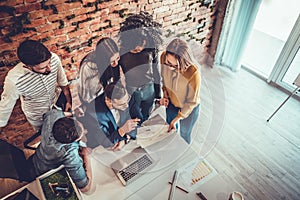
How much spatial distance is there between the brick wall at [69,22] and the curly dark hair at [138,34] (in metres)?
0.32

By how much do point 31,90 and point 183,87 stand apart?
4.02ft

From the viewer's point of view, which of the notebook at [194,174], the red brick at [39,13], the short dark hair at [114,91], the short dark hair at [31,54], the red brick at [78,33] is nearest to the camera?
the notebook at [194,174]

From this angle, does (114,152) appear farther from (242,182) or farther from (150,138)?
(242,182)

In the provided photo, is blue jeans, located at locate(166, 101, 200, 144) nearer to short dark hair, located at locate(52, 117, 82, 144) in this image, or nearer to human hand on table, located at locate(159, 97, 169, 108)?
human hand on table, located at locate(159, 97, 169, 108)

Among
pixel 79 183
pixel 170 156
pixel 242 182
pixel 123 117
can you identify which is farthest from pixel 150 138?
pixel 242 182

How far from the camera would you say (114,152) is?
1760 millimetres

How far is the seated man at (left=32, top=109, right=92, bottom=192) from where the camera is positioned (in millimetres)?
1534

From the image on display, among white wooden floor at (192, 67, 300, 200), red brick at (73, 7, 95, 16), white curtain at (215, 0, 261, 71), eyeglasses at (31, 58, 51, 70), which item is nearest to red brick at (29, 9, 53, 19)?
red brick at (73, 7, 95, 16)

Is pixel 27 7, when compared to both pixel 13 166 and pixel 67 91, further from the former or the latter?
pixel 13 166

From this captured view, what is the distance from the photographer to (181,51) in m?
1.74

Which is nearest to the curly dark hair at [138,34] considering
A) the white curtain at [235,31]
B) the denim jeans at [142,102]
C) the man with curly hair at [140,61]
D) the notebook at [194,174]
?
the man with curly hair at [140,61]

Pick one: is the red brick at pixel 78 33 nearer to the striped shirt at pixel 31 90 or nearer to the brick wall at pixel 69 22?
the brick wall at pixel 69 22

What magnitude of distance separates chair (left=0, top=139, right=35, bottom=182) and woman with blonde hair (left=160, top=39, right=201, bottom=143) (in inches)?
45.2

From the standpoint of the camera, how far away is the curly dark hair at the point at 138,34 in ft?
6.87
